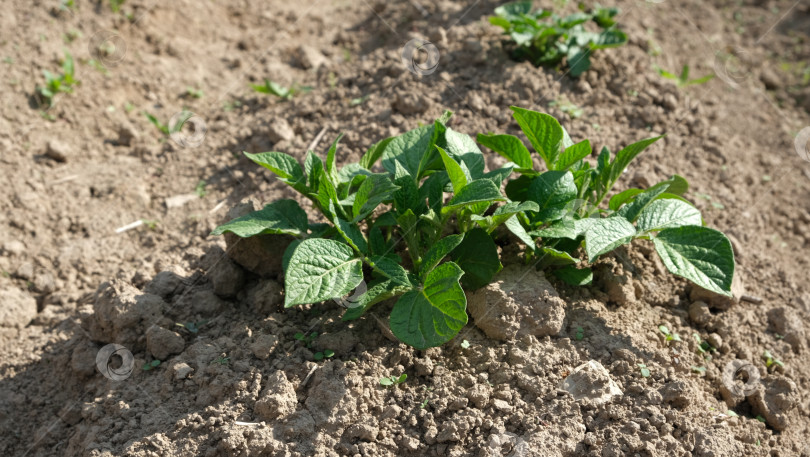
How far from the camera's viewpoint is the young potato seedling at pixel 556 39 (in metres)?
3.37

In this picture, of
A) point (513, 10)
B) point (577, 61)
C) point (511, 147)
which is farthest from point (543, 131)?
point (513, 10)

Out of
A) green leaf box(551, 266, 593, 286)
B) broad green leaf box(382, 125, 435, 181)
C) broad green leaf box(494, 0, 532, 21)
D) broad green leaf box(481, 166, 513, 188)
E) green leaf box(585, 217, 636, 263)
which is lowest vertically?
green leaf box(551, 266, 593, 286)

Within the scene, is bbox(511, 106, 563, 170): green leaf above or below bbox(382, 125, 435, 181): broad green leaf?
above

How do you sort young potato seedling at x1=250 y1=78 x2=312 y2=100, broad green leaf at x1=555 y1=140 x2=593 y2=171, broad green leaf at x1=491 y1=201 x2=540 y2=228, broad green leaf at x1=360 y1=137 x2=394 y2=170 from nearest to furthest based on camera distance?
1. broad green leaf at x1=491 y1=201 x2=540 y2=228
2. broad green leaf at x1=555 y1=140 x2=593 y2=171
3. broad green leaf at x1=360 y1=137 x2=394 y2=170
4. young potato seedling at x1=250 y1=78 x2=312 y2=100

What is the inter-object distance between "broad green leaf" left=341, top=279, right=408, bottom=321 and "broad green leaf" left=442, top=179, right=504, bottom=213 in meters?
0.31

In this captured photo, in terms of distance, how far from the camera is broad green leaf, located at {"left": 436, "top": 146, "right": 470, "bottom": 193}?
84.0 inches

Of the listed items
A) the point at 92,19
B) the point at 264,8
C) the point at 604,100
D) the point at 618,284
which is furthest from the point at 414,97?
the point at 92,19

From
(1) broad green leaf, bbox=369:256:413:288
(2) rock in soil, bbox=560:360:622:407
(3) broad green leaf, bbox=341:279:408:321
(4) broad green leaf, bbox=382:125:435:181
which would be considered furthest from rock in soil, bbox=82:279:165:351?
(2) rock in soil, bbox=560:360:622:407

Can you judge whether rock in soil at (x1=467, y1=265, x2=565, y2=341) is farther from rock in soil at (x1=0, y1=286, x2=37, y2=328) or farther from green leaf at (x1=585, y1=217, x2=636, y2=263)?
rock in soil at (x1=0, y1=286, x2=37, y2=328)

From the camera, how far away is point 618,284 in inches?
96.1

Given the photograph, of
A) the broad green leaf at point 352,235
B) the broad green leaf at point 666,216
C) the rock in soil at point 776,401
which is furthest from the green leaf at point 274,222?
the rock in soil at point 776,401

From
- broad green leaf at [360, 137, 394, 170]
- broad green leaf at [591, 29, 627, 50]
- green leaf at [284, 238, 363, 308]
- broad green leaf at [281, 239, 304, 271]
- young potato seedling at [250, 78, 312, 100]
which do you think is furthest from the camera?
young potato seedling at [250, 78, 312, 100]

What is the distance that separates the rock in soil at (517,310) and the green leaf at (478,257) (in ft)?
0.18

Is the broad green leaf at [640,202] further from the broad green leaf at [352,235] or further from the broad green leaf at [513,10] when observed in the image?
the broad green leaf at [513,10]
